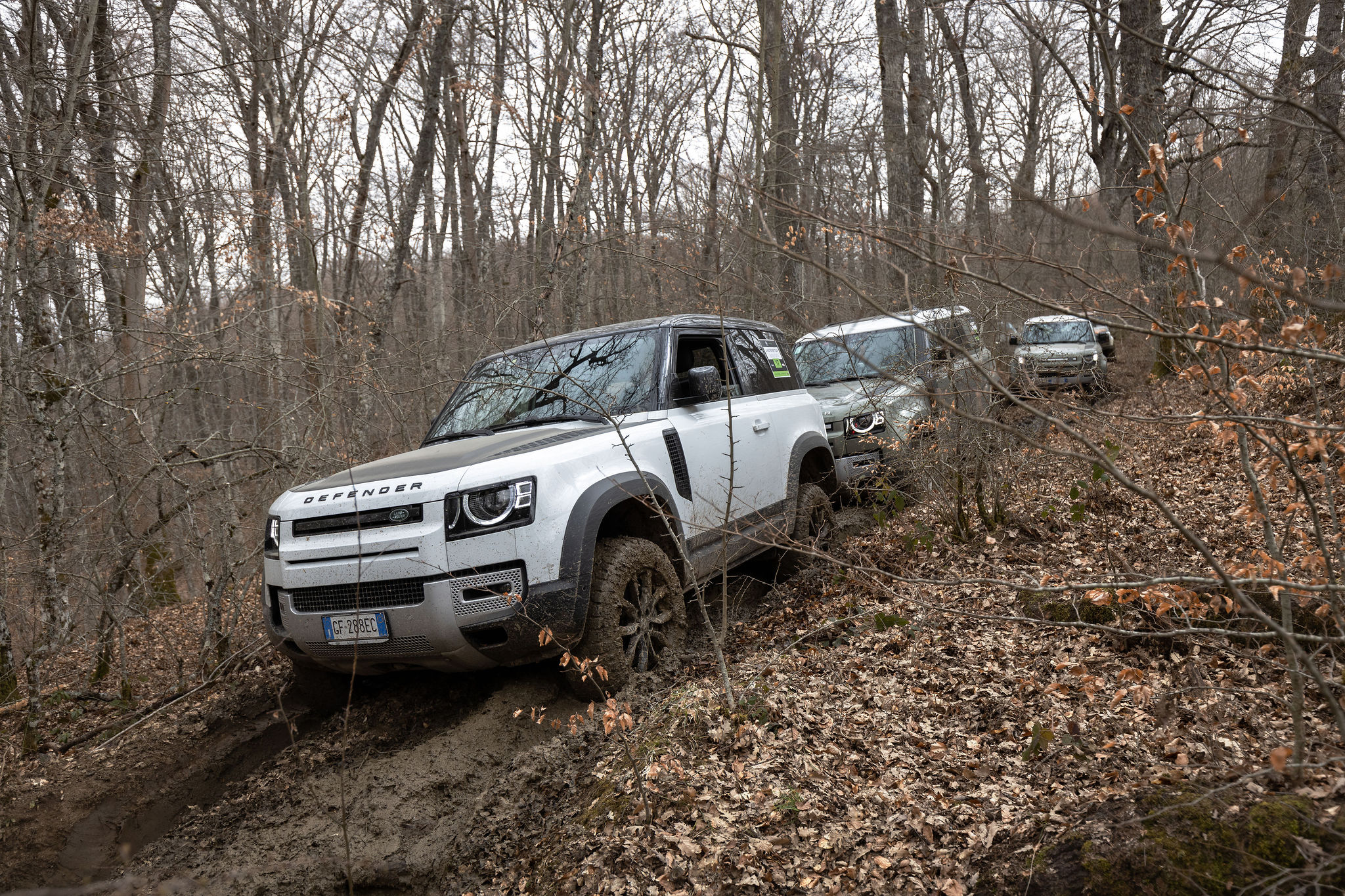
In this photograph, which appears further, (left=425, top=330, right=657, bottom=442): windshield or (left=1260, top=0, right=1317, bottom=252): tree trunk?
(left=1260, top=0, right=1317, bottom=252): tree trunk

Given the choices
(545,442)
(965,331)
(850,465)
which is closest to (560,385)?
(545,442)

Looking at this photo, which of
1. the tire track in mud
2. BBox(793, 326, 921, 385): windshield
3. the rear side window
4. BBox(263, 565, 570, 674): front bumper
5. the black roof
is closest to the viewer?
the tire track in mud

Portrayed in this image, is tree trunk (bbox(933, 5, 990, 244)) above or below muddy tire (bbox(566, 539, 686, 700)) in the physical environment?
above

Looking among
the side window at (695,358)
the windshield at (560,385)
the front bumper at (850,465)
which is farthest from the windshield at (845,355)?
the windshield at (560,385)

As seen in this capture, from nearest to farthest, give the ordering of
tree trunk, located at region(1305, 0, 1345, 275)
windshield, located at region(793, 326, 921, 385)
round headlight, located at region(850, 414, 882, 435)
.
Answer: round headlight, located at region(850, 414, 882, 435) → windshield, located at region(793, 326, 921, 385) → tree trunk, located at region(1305, 0, 1345, 275)

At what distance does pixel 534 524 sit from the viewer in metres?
3.79

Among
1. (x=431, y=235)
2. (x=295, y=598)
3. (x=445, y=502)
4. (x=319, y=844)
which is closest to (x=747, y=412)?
(x=445, y=502)

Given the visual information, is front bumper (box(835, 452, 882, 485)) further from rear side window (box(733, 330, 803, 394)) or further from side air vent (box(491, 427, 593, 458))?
side air vent (box(491, 427, 593, 458))

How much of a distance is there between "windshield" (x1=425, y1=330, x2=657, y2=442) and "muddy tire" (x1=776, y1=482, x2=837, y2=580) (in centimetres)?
171

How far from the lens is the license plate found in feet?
12.5

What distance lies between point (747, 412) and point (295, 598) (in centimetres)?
292

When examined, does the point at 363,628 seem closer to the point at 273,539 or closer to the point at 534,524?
the point at 273,539

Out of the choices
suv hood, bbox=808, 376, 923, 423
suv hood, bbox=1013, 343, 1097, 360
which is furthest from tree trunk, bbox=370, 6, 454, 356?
suv hood, bbox=1013, 343, 1097, 360

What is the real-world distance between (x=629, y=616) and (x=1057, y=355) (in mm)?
8173
